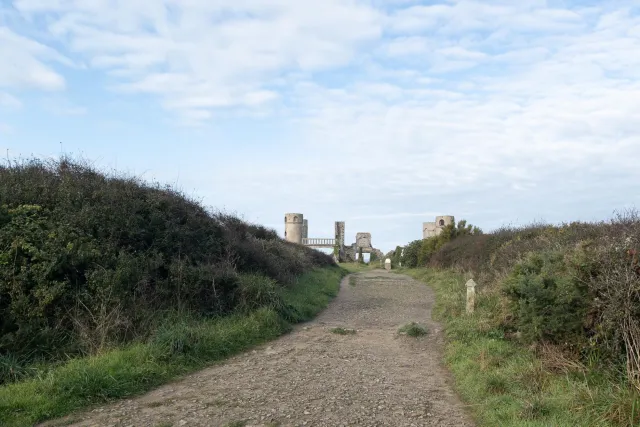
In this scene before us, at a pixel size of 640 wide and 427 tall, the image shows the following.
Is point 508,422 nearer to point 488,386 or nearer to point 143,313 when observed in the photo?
point 488,386

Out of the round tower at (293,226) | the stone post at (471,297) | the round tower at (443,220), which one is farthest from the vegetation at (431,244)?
the stone post at (471,297)

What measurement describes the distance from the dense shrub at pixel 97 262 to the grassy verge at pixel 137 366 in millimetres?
728

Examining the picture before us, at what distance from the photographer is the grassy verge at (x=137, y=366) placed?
19.9ft

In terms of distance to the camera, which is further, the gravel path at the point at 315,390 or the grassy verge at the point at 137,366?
the grassy verge at the point at 137,366

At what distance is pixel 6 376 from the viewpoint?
23.7 ft

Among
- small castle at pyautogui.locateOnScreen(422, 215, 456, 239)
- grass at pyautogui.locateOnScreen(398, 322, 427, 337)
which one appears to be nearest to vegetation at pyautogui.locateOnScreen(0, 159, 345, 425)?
grass at pyautogui.locateOnScreen(398, 322, 427, 337)

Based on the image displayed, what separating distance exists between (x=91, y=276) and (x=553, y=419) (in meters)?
7.67

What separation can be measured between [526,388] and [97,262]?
7676mm

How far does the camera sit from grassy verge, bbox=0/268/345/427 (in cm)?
605

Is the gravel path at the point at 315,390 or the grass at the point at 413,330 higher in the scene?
the grass at the point at 413,330

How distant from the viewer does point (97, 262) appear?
992 cm

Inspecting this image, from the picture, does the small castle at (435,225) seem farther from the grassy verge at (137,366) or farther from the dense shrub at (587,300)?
the dense shrub at (587,300)

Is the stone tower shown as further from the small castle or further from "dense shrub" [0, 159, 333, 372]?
"dense shrub" [0, 159, 333, 372]

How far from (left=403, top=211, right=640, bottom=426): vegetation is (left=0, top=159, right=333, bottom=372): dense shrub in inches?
213
